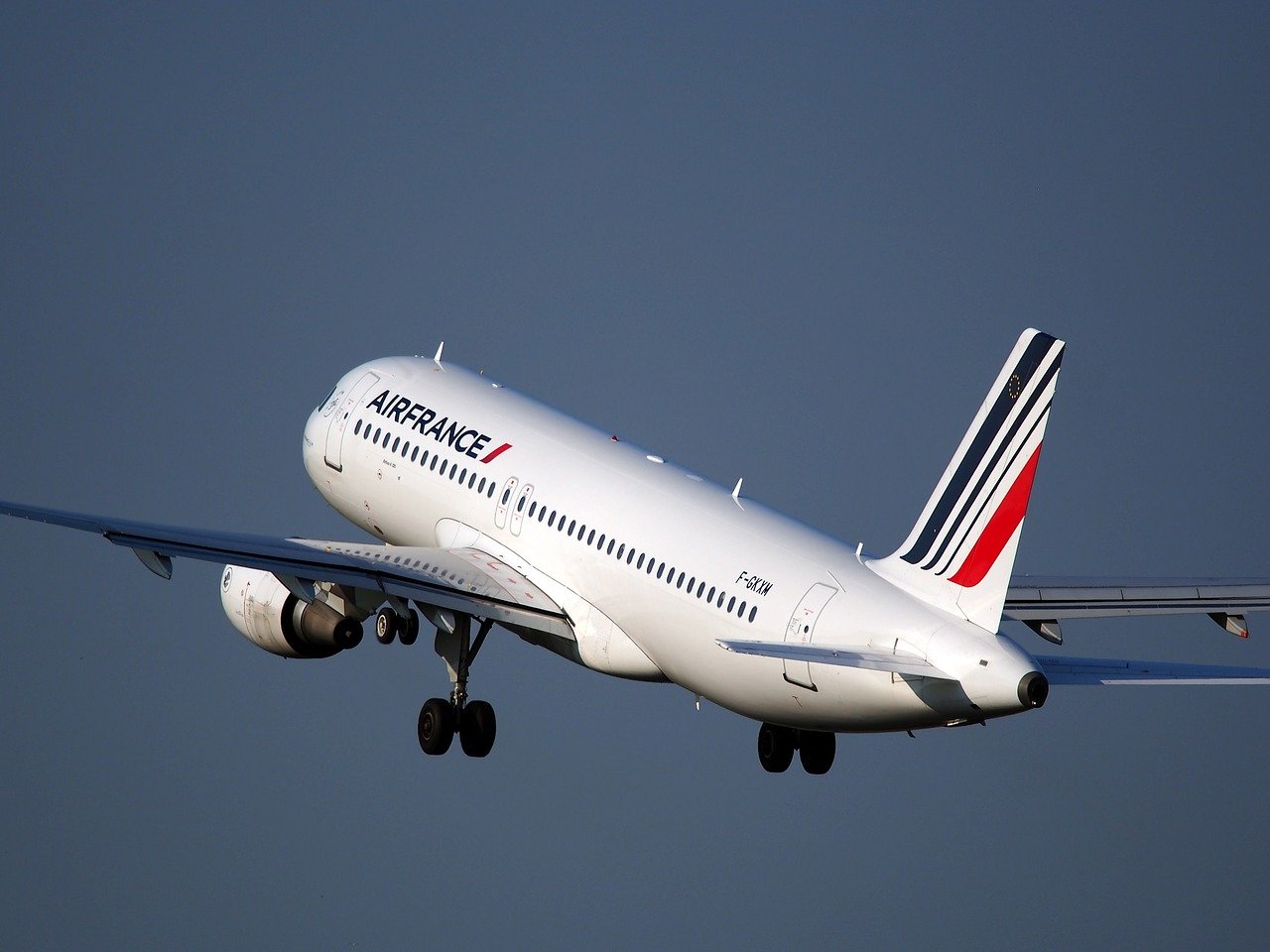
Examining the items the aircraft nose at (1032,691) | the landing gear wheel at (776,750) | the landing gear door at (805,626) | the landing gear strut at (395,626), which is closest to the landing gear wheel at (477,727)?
the landing gear strut at (395,626)

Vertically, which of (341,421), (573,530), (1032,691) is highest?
(341,421)

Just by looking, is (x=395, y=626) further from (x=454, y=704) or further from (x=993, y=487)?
(x=993, y=487)

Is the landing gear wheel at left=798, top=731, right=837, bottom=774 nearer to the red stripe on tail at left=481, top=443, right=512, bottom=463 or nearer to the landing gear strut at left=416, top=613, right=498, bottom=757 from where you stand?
the landing gear strut at left=416, top=613, right=498, bottom=757

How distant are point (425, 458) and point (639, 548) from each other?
307 inches

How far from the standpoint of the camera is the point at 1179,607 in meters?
55.5

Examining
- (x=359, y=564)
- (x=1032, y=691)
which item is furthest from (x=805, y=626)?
(x=359, y=564)

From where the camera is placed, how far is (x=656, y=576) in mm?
53094

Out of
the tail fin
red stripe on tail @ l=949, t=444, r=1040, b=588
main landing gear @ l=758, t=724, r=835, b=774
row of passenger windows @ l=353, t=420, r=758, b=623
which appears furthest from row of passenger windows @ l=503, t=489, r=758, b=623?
main landing gear @ l=758, t=724, r=835, b=774

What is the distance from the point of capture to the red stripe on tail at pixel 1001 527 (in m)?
47.0

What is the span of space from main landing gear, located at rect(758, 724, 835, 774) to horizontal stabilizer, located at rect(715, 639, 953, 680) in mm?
9909

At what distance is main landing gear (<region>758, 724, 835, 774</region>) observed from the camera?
189ft

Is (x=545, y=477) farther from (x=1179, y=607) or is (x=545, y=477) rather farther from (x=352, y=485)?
(x=1179, y=607)

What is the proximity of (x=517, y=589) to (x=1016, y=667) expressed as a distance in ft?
43.0

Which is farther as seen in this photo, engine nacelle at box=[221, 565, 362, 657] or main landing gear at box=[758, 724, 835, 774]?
engine nacelle at box=[221, 565, 362, 657]
